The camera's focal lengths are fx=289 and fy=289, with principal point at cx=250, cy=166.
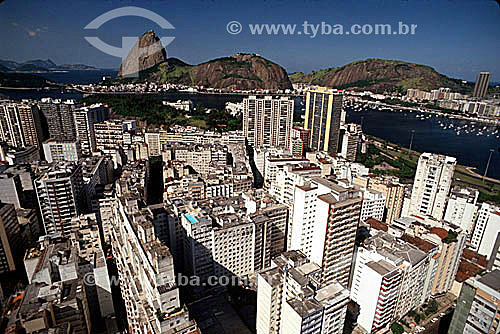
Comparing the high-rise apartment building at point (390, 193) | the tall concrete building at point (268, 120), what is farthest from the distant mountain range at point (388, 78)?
the high-rise apartment building at point (390, 193)

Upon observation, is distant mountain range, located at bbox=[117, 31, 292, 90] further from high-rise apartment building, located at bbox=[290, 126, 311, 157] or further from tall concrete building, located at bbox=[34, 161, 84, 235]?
tall concrete building, located at bbox=[34, 161, 84, 235]

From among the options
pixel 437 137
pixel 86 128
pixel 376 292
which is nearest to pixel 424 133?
pixel 437 137

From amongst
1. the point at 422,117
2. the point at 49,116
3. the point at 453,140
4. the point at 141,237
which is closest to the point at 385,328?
the point at 141,237

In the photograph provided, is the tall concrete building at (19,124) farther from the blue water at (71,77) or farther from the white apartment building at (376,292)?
the white apartment building at (376,292)

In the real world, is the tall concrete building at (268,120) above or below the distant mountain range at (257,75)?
below

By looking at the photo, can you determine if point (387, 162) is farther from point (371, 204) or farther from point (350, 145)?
point (371, 204)

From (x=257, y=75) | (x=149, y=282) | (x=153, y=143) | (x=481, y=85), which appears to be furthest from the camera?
(x=257, y=75)
